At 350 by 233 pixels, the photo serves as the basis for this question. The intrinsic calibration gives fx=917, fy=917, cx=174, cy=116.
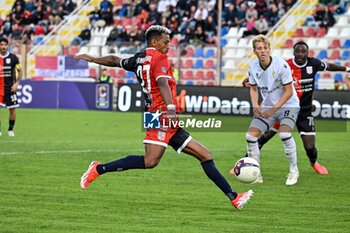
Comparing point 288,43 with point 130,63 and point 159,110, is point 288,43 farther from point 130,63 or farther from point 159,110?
point 159,110

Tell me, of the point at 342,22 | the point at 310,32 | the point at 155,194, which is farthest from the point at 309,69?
the point at 310,32

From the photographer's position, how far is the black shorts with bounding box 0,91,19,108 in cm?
2238

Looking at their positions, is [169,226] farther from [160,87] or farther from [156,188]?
[156,188]

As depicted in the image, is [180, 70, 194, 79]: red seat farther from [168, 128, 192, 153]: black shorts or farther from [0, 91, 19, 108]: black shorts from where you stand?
[168, 128, 192, 153]: black shorts

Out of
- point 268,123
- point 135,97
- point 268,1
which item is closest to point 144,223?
point 268,123

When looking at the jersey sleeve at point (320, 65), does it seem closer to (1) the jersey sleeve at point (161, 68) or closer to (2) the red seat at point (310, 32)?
(1) the jersey sleeve at point (161, 68)

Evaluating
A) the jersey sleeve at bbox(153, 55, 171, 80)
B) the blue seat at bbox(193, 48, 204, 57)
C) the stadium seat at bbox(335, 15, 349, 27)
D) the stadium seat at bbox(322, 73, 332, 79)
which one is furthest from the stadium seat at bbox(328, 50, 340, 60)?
the jersey sleeve at bbox(153, 55, 171, 80)

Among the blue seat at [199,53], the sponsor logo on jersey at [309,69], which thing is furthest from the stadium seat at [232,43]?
the sponsor logo on jersey at [309,69]

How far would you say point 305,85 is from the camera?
50.4ft

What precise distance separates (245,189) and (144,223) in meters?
3.66

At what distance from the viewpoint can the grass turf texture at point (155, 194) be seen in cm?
961

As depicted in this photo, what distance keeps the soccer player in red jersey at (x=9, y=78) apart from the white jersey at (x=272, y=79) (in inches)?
402

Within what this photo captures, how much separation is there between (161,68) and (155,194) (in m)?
2.37

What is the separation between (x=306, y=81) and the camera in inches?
603
